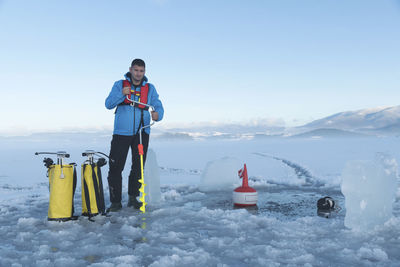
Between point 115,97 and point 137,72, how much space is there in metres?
0.44

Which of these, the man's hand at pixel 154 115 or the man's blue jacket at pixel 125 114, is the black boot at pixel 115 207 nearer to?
the man's blue jacket at pixel 125 114

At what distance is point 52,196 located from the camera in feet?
12.1

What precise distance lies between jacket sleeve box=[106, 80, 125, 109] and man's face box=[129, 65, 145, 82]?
0.21 m

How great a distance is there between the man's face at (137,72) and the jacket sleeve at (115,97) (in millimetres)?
214

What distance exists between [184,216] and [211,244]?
109 cm

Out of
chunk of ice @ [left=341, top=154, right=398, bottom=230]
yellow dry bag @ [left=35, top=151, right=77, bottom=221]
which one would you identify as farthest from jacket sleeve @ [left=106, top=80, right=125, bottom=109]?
chunk of ice @ [left=341, top=154, right=398, bottom=230]

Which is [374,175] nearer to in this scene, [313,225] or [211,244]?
[313,225]

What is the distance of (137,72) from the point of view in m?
4.30

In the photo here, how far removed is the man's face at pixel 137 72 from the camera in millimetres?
4293

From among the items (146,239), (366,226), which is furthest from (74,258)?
(366,226)

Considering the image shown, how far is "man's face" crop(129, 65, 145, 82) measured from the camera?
14.1ft

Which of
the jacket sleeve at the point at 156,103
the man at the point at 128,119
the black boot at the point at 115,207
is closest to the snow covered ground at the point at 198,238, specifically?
the black boot at the point at 115,207

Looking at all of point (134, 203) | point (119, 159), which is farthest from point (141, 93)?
point (134, 203)

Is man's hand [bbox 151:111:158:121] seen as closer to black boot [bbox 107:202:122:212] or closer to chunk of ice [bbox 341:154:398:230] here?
black boot [bbox 107:202:122:212]
